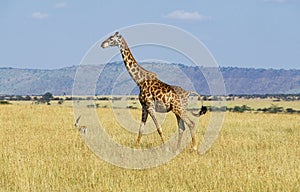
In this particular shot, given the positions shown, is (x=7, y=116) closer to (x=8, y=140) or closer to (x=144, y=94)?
(x=8, y=140)

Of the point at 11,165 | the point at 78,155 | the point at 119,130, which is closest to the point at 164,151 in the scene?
the point at 78,155

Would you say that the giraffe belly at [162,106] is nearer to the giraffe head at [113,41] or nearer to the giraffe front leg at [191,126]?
the giraffe front leg at [191,126]

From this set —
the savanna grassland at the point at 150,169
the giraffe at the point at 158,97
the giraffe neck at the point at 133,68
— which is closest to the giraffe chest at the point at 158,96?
the giraffe at the point at 158,97

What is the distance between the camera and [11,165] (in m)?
11.6

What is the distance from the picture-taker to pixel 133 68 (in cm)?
1567

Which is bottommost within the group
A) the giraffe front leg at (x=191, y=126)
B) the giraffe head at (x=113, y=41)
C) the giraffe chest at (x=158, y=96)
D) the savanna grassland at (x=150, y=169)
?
the savanna grassland at (x=150, y=169)

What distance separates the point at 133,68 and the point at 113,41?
1.03 m

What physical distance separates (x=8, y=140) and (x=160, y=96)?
191 inches

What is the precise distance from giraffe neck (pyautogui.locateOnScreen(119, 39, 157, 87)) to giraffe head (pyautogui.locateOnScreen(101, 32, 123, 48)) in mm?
137

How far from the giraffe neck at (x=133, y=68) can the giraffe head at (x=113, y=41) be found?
14 cm

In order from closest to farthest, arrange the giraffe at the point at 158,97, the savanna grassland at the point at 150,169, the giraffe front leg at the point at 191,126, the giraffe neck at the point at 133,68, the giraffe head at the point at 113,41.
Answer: the savanna grassland at the point at 150,169 → the giraffe front leg at the point at 191,126 → the giraffe at the point at 158,97 → the giraffe head at the point at 113,41 → the giraffe neck at the point at 133,68

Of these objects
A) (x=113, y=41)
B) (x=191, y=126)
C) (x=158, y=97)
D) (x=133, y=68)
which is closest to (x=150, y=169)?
(x=191, y=126)

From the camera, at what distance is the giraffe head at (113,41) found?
14.9 meters

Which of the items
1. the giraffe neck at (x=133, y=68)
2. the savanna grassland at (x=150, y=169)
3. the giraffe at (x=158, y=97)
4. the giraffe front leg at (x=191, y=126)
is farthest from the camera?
the giraffe neck at (x=133, y=68)
